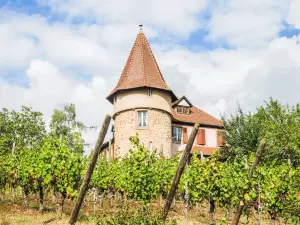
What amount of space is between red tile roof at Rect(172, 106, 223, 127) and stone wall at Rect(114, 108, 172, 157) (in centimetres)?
327

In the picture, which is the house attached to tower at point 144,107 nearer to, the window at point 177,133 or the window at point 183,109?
the window at point 177,133

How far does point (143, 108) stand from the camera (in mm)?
34062

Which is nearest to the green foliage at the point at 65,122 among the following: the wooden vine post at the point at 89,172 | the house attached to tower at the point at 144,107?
the house attached to tower at the point at 144,107

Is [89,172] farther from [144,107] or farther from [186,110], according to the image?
[186,110]

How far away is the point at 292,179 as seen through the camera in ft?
57.8

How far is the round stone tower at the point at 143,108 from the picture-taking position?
1339 inches

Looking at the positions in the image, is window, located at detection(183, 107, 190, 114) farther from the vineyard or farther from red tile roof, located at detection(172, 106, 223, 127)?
the vineyard

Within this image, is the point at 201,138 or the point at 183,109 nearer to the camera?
the point at 201,138

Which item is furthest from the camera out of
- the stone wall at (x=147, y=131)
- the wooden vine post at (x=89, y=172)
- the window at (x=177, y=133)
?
the window at (x=177, y=133)

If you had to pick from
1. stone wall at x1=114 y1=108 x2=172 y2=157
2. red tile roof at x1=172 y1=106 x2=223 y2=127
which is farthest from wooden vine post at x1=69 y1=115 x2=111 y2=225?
red tile roof at x1=172 y1=106 x2=223 y2=127

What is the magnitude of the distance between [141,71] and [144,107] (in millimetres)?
3333

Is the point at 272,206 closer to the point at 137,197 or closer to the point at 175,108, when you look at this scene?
the point at 137,197

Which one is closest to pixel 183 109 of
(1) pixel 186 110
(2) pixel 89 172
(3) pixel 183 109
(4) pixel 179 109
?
(3) pixel 183 109

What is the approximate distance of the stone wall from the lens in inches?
1336
